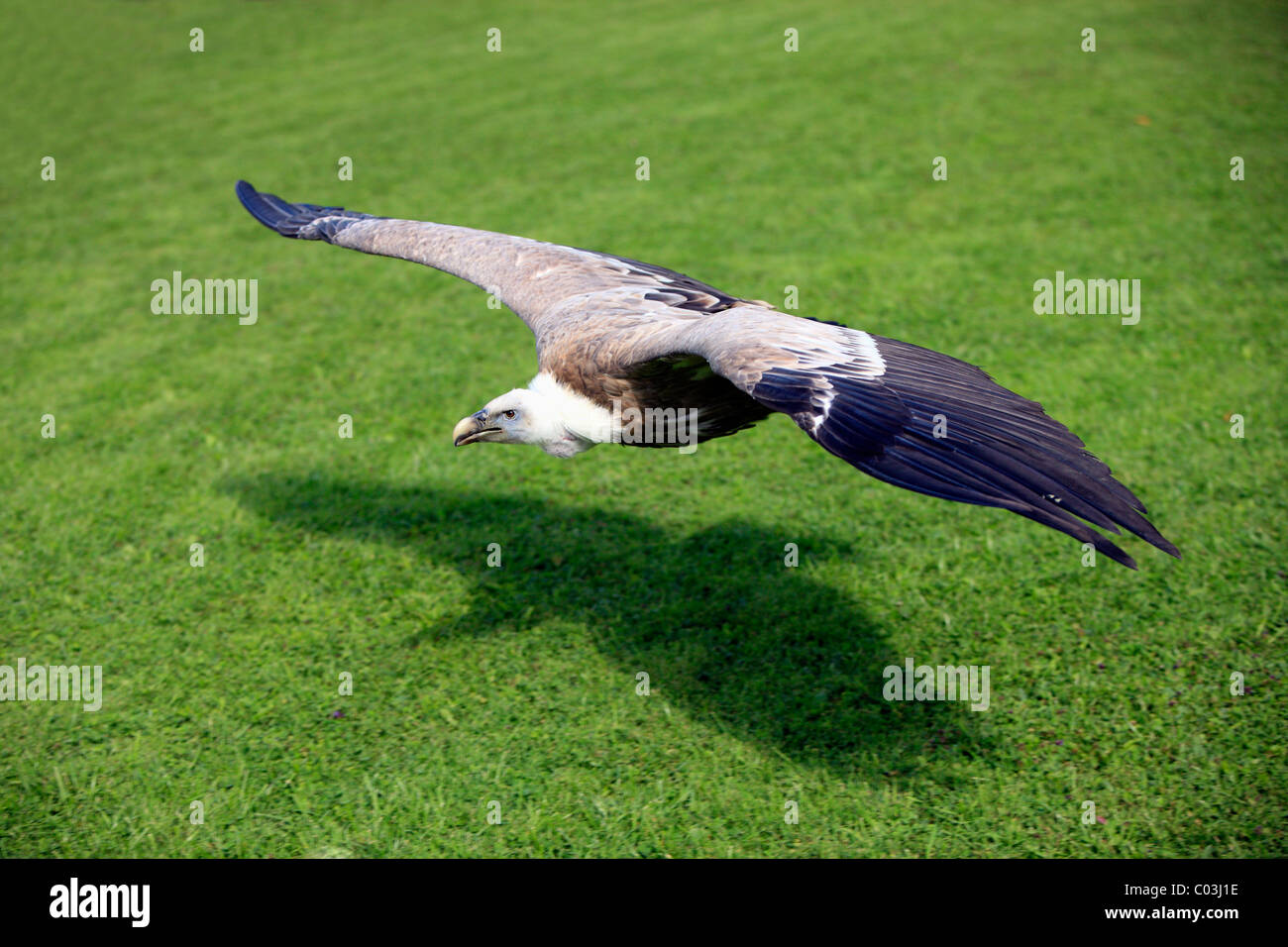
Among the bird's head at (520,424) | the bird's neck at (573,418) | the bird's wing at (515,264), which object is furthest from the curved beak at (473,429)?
the bird's wing at (515,264)

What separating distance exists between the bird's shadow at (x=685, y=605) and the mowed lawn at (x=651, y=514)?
0.03 metres

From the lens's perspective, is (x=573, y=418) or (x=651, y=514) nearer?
(x=573, y=418)

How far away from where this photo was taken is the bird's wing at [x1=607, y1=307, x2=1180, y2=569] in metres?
3.19

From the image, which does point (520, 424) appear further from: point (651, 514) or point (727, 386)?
point (651, 514)

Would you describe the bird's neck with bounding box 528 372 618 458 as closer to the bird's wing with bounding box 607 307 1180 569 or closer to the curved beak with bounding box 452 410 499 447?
the curved beak with bounding box 452 410 499 447

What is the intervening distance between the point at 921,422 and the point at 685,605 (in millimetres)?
2549

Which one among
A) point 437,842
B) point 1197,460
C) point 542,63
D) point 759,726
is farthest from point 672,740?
point 542,63

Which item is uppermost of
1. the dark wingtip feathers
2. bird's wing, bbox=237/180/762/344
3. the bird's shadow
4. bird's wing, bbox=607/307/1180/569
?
the dark wingtip feathers

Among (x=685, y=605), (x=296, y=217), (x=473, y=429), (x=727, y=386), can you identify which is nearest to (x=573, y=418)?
(x=473, y=429)

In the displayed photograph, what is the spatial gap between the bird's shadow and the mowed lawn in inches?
1.1

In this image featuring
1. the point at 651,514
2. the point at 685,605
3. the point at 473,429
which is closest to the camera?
the point at 473,429

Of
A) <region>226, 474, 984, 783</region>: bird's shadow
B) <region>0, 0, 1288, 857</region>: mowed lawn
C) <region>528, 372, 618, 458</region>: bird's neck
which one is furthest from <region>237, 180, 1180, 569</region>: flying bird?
<region>0, 0, 1288, 857</region>: mowed lawn

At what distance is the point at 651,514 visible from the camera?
6.54 m

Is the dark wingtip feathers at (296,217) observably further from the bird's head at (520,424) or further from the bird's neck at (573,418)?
the bird's neck at (573,418)
